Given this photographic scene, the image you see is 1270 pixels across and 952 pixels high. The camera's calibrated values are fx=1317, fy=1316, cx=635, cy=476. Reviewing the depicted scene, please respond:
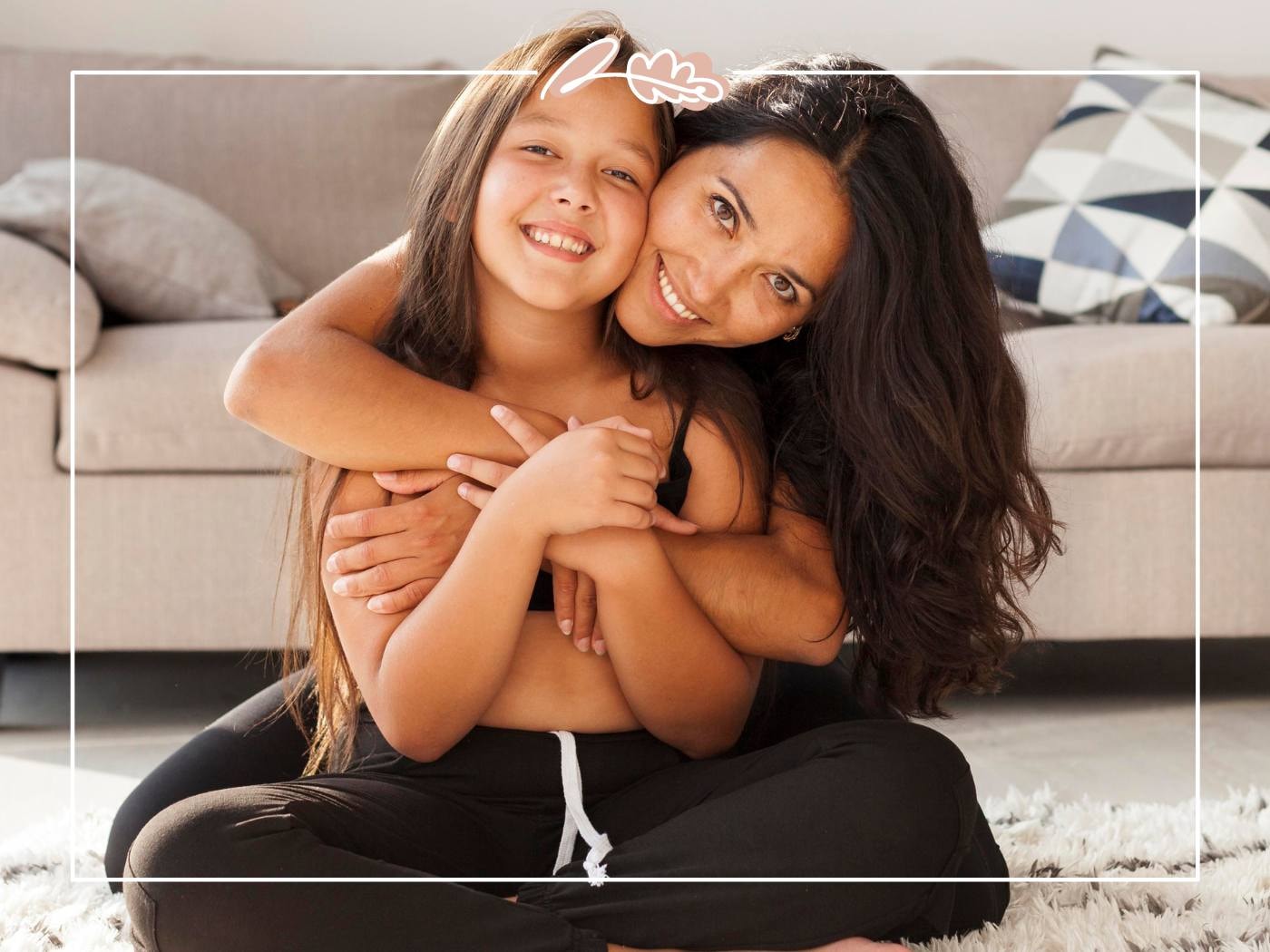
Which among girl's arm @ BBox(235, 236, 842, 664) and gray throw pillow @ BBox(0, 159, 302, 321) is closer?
girl's arm @ BBox(235, 236, 842, 664)

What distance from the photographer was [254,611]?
3.48 ft

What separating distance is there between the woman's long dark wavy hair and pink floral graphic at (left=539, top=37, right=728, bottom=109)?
0.14 ft

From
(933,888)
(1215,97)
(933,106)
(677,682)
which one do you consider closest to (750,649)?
(677,682)

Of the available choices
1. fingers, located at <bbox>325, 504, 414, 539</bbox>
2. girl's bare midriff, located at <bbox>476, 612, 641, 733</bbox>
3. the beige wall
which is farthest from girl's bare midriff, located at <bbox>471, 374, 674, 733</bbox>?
the beige wall

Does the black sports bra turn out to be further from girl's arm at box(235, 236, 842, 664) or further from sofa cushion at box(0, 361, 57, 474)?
sofa cushion at box(0, 361, 57, 474)

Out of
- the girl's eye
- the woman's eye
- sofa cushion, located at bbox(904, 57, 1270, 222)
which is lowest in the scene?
the woman's eye

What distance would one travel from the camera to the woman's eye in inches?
32.7

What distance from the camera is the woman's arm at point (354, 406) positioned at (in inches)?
32.3

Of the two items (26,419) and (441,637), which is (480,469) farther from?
(26,419)

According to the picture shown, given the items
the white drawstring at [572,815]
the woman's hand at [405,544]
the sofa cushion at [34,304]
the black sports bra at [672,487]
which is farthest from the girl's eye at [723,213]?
the sofa cushion at [34,304]

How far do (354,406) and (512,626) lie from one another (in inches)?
6.6

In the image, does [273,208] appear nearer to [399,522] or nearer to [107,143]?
[107,143]

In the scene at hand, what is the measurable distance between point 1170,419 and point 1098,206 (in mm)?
212

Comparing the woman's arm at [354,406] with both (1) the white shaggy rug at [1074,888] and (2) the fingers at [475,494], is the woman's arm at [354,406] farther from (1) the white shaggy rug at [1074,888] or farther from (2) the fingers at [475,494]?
(1) the white shaggy rug at [1074,888]
